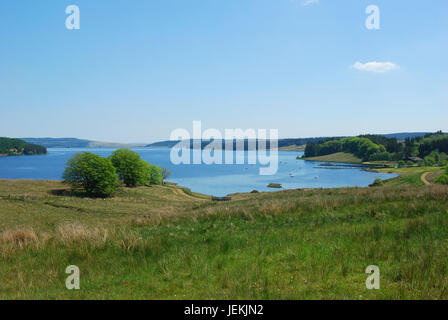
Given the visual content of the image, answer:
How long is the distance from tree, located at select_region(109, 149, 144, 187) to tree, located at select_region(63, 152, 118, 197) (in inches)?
708

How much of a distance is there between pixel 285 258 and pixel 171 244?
131 inches

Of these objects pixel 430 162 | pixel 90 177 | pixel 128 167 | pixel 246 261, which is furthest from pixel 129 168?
pixel 430 162

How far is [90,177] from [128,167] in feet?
69.0

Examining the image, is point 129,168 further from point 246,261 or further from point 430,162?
point 430,162

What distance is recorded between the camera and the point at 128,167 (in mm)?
83875

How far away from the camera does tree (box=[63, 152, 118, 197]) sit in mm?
A: 62656

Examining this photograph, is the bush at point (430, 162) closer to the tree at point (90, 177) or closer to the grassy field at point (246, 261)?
the tree at point (90, 177)

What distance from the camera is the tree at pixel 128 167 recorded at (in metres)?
83.3

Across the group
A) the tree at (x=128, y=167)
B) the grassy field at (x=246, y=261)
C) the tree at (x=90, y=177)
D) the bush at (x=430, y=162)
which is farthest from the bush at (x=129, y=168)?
the bush at (x=430, y=162)

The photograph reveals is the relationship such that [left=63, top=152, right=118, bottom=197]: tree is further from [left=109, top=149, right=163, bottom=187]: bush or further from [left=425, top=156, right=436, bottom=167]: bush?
[left=425, top=156, right=436, bottom=167]: bush

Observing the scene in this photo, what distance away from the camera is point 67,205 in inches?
1714

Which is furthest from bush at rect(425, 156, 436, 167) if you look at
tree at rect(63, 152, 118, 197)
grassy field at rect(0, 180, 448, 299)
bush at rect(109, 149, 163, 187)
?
grassy field at rect(0, 180, 448, 299)

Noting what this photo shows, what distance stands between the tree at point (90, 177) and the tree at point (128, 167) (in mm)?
17992
